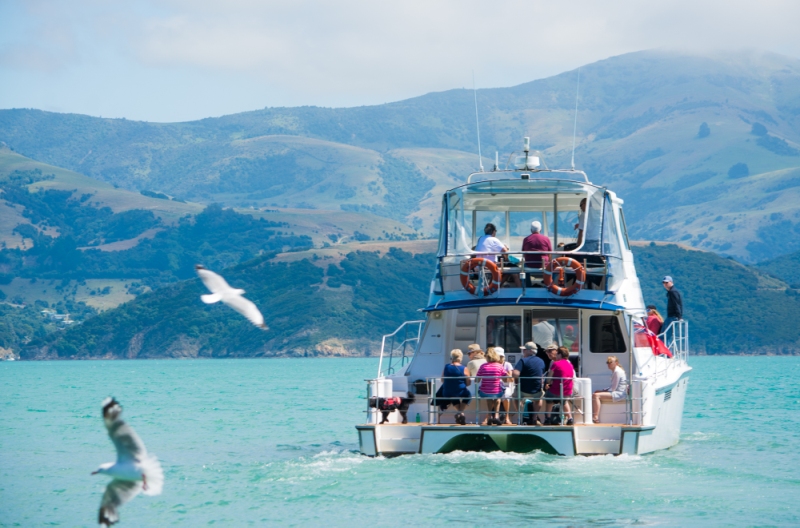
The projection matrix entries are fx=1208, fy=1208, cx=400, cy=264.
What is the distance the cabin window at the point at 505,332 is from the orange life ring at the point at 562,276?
1.06m

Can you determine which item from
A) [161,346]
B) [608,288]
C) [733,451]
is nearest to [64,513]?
[608,288]

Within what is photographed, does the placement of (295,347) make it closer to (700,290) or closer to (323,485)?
(700,290)

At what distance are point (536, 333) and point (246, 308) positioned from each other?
260 inches

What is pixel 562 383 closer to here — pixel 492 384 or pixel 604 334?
pixel 492 384

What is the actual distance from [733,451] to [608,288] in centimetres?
690

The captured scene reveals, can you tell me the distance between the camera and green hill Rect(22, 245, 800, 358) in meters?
152

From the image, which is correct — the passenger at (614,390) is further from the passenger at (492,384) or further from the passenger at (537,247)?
the passenger at (537,247)

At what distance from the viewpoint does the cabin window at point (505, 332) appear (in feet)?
68.5

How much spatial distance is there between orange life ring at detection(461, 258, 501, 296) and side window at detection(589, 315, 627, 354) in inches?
74.4

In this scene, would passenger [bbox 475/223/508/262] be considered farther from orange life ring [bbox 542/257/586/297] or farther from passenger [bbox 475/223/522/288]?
orange life ring [bbox 542/257/586/297]

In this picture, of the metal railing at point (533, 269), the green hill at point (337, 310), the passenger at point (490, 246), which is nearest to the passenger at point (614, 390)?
the metal railing at point (533, 269)

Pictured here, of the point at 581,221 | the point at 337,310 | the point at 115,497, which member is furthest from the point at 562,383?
the point at 337,310

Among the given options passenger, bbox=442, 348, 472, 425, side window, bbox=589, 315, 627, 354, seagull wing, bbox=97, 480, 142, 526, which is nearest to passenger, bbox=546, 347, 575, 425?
passenger, bbox=442, 348, 472, 425

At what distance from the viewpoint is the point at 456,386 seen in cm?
1905
